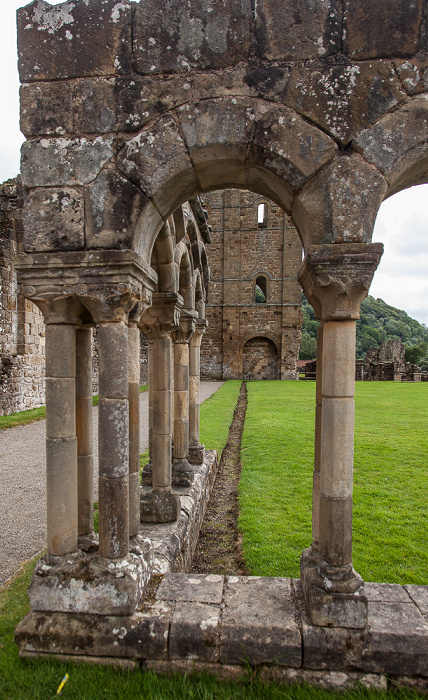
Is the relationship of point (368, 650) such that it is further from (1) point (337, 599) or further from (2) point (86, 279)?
(2) point (86, 279)

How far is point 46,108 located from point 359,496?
598 centimetres

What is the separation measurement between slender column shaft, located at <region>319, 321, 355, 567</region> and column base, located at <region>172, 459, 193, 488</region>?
290 centimetres

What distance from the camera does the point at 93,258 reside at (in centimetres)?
276

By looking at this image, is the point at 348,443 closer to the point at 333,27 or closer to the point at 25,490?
the point at 333,27

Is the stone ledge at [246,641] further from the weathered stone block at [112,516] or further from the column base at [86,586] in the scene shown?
the weathered stone block at [112,516]

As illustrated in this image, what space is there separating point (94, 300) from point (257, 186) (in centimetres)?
161

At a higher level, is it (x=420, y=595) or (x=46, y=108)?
(x=46, y=108)

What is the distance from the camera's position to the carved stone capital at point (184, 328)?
5.63 meters

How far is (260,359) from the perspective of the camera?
95.7 feet

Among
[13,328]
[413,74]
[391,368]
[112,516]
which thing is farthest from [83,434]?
[391,368]

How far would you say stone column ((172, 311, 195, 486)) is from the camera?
5551 millimetres

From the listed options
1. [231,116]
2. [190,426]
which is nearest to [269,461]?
[190,426]

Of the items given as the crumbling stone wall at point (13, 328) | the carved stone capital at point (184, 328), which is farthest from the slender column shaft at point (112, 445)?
the crumbling stone wall at point (13, 328)

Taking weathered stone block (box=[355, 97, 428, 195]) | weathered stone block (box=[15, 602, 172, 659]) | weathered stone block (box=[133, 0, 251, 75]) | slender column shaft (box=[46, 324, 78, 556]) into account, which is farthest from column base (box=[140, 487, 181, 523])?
weathered stone block (box=[133, 0, 251, 75])
